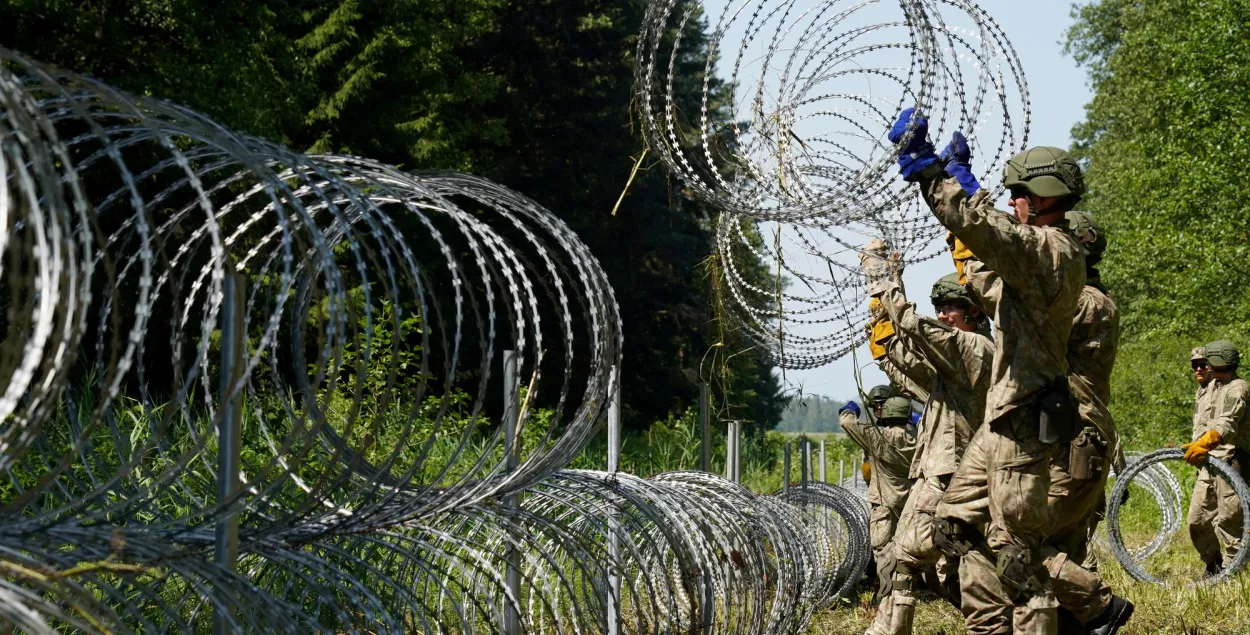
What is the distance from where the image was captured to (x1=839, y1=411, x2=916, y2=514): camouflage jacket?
32.0 feet

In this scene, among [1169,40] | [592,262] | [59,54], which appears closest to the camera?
[592,262]

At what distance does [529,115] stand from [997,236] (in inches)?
963

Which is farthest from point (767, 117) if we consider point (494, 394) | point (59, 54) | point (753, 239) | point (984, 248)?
A: point (494, 394)

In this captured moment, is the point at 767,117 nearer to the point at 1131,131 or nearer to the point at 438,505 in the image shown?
the point at 438,505

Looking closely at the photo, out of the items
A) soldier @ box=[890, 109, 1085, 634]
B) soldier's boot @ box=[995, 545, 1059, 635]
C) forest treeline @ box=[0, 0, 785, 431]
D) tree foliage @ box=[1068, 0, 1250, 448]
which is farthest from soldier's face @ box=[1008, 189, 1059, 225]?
tree foliage @ box=[1068, 0, 1250, 448]

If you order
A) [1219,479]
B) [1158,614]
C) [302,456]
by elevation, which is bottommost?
[1158,614]

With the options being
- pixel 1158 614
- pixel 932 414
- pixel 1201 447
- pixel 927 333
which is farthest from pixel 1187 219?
pixel 927 333

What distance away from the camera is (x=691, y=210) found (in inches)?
1185

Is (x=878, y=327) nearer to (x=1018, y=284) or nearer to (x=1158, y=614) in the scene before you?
(x=1158, y=614)

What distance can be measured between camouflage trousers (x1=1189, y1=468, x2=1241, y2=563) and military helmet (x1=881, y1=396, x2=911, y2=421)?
11.2ft

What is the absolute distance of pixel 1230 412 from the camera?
11.6 m

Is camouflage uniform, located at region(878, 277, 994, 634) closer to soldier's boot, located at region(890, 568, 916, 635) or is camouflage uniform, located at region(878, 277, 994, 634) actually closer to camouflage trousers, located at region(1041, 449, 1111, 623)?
soldier's boot, located at region(890, 568, 916, 635)

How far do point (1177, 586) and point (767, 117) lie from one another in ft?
17.5

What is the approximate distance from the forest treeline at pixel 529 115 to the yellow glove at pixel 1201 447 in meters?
9.11
